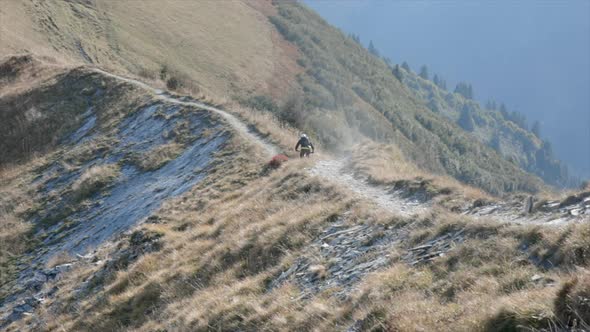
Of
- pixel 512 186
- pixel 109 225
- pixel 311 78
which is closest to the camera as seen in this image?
pixel 109 225

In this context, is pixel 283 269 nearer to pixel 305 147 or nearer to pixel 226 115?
pixel 305 147

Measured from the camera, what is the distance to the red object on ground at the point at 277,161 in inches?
900

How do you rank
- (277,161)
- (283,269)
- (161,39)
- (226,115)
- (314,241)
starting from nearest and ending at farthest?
(283,269) → (314,241) → (277,161) → (226,115) → (161,39)

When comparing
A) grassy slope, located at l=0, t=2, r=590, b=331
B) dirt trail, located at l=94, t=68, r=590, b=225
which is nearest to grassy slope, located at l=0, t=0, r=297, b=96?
dirt trail, located at l=94, t=68, r=590, b=225

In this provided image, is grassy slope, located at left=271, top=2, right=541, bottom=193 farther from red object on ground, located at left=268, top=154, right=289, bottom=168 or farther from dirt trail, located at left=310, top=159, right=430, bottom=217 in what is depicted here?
dirt trail, located at left=310, top=159, right=430, bottom=217

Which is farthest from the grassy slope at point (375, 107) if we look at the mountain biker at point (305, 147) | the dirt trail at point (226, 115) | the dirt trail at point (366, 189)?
the dirt trail at point (366, 189)

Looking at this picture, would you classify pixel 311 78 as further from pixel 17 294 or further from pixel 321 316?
pixel 321 316

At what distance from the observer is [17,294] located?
18812 millimetres

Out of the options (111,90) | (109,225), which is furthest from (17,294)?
(111,90)

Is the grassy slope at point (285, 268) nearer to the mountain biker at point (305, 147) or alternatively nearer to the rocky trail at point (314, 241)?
the rocky trail at point (314, 241)

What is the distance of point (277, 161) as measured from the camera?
2308cm

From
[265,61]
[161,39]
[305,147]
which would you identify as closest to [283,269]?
[305,147]

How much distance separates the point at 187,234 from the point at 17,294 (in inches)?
250

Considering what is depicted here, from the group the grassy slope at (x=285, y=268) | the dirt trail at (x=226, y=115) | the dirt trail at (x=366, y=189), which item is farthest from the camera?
the dirt trail at (x=226, y=115)
